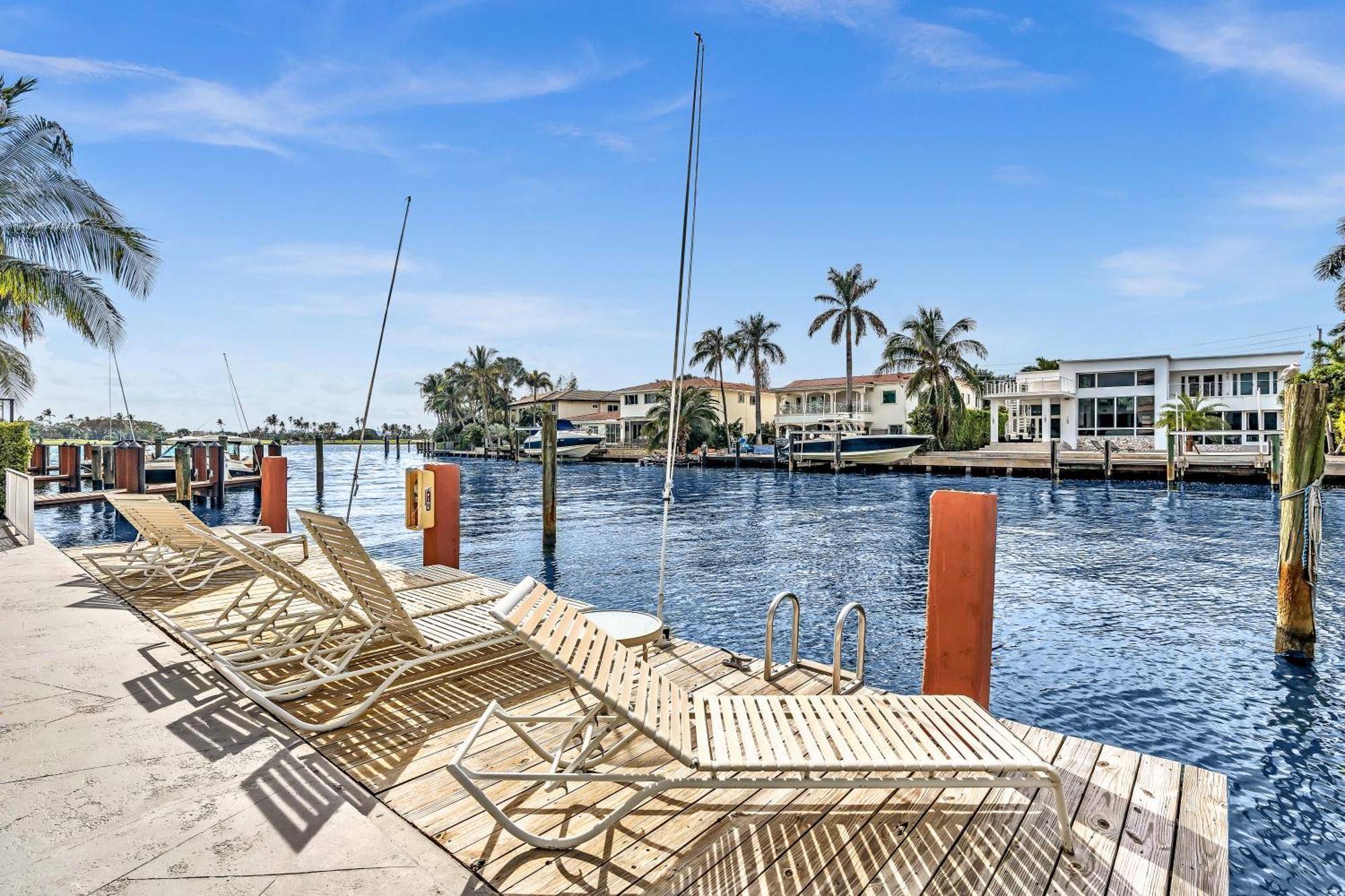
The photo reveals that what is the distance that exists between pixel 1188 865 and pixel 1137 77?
2543 cm

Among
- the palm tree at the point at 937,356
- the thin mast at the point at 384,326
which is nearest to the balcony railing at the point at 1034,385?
the palm tree at the point at 937,356

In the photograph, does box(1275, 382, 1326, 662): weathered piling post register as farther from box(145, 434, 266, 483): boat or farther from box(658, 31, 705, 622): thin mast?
box(145, 434, 266, 483): boat

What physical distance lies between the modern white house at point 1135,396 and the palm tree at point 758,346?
1825 centimetres

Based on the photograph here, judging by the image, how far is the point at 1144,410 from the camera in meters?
49.8

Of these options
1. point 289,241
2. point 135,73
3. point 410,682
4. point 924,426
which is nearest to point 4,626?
point 410,682

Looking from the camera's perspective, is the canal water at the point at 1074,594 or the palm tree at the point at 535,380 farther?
the palm tree at the point at 535,380

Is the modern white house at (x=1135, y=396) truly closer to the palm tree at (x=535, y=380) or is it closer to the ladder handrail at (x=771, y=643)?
the ladder handrail at (x=771, y=643)

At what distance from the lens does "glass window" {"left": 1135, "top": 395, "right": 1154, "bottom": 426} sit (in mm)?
49469

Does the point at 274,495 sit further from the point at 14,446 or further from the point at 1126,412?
the point at 1126,412

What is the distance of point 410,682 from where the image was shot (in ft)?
15.3

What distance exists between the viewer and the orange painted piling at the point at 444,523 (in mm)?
8594

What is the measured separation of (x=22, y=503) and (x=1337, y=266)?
51.8 metres

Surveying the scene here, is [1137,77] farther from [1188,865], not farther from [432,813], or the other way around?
[432,813]

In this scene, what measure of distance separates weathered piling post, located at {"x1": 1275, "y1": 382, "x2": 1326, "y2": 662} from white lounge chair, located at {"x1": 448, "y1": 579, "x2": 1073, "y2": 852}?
7241 mm
